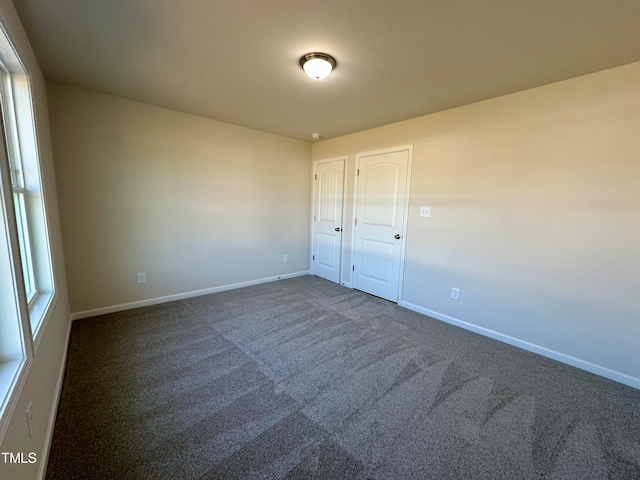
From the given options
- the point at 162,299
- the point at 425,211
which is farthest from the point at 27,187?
the point at 425,211

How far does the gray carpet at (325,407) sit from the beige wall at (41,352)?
0.15m

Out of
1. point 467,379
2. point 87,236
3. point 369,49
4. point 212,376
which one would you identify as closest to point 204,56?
point 369,49

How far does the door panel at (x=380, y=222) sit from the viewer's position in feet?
11.0

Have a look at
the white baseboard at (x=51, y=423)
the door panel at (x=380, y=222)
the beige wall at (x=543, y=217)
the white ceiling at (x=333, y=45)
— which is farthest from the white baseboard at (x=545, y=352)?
the white baseboard at (x=51, y=423)

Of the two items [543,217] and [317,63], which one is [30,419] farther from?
[543,217]

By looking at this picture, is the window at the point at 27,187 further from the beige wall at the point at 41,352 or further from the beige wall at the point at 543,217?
the beige wall at the point at 543,217

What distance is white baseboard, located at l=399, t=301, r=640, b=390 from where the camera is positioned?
2021mm

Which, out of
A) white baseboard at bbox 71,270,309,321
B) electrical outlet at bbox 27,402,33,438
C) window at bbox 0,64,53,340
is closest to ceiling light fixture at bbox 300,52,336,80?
window at bbox 0,64,53,340

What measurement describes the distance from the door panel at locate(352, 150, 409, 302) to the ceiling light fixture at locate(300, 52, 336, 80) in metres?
1.66

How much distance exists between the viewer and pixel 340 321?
289cm

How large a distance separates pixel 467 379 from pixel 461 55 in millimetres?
2398

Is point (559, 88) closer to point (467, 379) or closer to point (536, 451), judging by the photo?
point (467, 379)

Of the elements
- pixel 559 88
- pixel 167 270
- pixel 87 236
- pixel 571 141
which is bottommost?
pixel 167 270

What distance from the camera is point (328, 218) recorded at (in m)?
4.37
